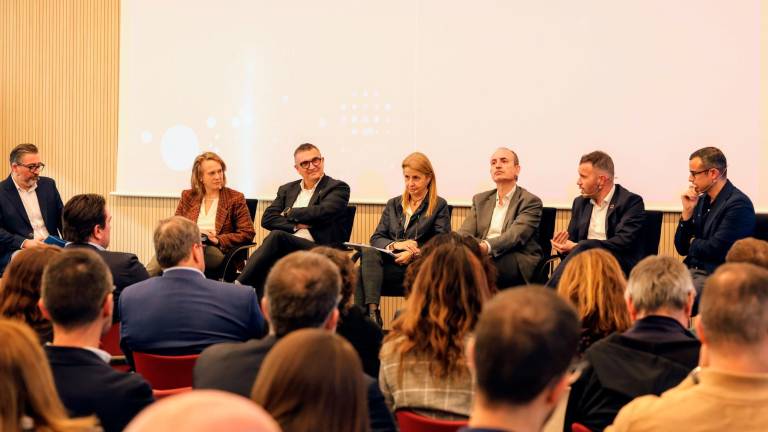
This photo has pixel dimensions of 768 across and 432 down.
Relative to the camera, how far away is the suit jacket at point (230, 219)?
6.25 metres

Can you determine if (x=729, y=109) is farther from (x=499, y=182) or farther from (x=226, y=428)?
(x=226, y=428)

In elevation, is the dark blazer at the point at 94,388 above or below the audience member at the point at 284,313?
below

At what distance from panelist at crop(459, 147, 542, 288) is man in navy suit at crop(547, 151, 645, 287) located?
→ 0.22 meters

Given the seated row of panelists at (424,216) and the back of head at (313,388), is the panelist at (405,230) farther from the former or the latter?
the back of head at (313,388)

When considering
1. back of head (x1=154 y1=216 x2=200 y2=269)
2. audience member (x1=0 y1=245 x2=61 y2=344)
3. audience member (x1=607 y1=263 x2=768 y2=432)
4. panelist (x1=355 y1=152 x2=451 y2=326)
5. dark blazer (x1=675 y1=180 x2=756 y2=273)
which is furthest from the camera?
panelist (x1=355 y1=152 x2=451 y2=326)

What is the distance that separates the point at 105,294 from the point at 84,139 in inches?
239

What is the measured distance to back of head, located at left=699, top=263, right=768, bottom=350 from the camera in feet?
6.31

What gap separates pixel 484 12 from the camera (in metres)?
6.42

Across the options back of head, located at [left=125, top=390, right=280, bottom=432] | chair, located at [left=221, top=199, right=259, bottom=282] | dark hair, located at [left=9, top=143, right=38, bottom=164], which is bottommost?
chair, located at [left=221, top=199, right=259, bottom=282]

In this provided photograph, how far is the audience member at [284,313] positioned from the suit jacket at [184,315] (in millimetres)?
1033

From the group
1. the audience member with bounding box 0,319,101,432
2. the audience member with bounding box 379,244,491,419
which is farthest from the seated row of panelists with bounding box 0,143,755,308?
the audience member with bounding box 0,319,101,432

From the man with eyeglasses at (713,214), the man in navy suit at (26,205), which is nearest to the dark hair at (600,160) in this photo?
the man with eyeglasses at (713,214)

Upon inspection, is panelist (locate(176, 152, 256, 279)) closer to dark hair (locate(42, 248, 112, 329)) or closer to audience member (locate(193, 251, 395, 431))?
dark hair (locate(42, 248, 112, 329))

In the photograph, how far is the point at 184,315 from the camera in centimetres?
332
